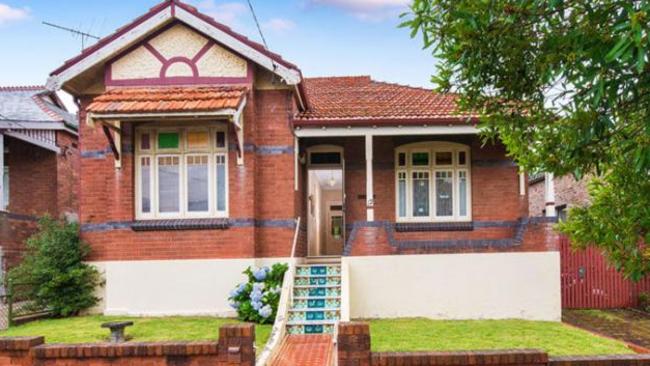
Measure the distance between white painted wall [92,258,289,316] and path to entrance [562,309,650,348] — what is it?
7329 mm

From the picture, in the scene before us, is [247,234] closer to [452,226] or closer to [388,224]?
[388,224]

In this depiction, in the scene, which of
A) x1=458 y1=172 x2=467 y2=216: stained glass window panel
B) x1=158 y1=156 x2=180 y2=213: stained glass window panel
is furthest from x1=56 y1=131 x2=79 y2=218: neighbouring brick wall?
x1=458 y1=172 x2=467 y2=216: stained glass window panel

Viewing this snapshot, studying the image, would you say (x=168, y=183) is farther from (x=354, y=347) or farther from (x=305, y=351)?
(x=354, y=347)

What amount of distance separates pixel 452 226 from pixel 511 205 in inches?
58.8

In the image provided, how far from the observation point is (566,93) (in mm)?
5020

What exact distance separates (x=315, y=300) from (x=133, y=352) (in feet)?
17.2

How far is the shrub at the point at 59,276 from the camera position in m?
12.6

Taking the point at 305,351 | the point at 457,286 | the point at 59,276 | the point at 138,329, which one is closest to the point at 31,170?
the point at 59,276

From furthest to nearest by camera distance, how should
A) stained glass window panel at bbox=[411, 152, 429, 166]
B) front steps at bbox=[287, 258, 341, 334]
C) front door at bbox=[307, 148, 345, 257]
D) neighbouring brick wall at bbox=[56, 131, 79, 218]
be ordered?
1. neighbouring brick wall at bbox=[56, 131, 79, 218]
2. front door at bbox=[307, 148, 345, 257]
3. stained glass window panel at bbox=[411, 152, 429, 166]
4. front steps at bbox=[287, 258, 341, 334]

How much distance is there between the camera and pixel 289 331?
10883 mm

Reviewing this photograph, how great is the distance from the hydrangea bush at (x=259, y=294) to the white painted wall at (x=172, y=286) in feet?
1.74

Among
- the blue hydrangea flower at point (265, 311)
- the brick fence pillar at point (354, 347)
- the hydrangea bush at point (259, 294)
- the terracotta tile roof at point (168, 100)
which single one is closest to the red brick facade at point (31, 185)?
the terracotta tile roof at point (168, 100)

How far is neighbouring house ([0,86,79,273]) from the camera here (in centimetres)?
1664

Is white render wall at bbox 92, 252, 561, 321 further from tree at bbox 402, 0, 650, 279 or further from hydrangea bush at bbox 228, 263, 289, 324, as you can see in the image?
tree at bbox 402, 0, 650, 279
